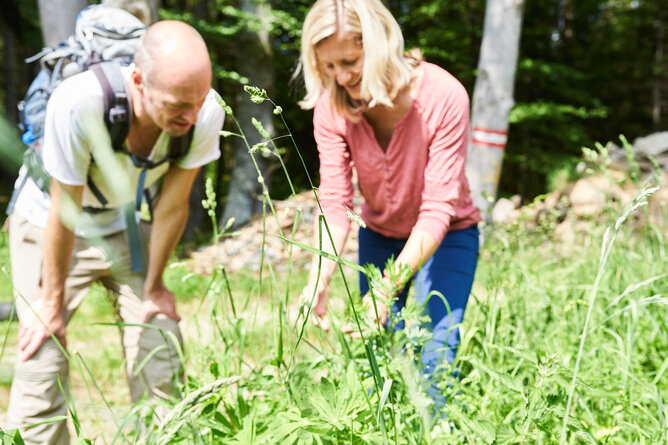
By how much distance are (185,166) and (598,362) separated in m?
1.75

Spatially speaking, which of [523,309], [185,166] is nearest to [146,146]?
[185,166]

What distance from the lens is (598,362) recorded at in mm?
1849

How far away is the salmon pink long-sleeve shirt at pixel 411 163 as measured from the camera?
6.09 ft

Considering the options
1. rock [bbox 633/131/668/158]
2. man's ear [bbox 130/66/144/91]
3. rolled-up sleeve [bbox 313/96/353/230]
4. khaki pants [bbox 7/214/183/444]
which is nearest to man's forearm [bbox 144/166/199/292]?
khaki pants [bbox 7/214/183/444]

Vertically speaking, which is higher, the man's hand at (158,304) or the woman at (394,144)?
the woman at (394,144)

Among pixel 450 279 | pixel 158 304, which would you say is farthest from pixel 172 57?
pixel 450 279

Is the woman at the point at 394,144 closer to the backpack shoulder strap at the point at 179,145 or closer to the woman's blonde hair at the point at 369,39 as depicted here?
the woman's blonde hair at the point at 369,39

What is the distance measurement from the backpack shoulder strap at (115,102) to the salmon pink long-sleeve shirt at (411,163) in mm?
699

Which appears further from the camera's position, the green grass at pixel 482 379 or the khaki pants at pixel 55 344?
the khaki pants at pixel 55 344

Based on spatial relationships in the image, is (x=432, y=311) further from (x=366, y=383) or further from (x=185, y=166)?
(x=185, y=166)

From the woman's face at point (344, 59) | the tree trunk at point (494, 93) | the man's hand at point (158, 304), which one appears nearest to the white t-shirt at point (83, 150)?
the man's hand at point (158, 304)

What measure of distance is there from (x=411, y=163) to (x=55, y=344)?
1529 millimetres

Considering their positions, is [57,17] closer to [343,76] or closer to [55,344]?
[55,344]

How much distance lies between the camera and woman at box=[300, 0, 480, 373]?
1.82 m
